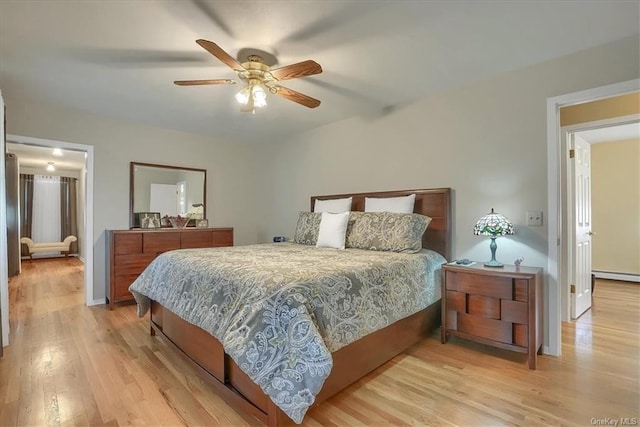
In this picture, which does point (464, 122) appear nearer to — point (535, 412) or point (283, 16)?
point (283, 16)

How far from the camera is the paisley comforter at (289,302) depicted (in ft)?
4.44

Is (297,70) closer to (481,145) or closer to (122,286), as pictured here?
(481,145)

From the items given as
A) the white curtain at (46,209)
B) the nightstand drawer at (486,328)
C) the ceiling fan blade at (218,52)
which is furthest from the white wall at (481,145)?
the white curtain at (46,209)

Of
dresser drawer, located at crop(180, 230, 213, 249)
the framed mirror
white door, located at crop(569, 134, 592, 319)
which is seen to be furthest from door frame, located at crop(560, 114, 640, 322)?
the framed mirror

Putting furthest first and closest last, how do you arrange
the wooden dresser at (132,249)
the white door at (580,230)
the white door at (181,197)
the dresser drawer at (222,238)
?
the white door at (181,197), the dresser drawer at (222,238), the wooden dresser at (132,249), the white door at (580,230)

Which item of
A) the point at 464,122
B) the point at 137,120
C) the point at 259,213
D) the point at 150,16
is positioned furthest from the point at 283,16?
the point at 259,213

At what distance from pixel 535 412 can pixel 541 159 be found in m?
1.88

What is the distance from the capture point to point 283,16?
189 centimetres

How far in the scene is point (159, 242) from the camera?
3.83 m

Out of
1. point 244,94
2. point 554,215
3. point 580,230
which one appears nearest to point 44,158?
point 244,94

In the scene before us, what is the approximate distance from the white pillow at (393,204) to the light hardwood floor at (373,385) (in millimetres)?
1256

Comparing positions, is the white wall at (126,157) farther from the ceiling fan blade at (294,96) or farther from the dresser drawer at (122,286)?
the ceiling fan blade at (294,96)

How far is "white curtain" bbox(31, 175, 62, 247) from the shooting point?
7293mm

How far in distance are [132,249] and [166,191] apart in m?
1.04
